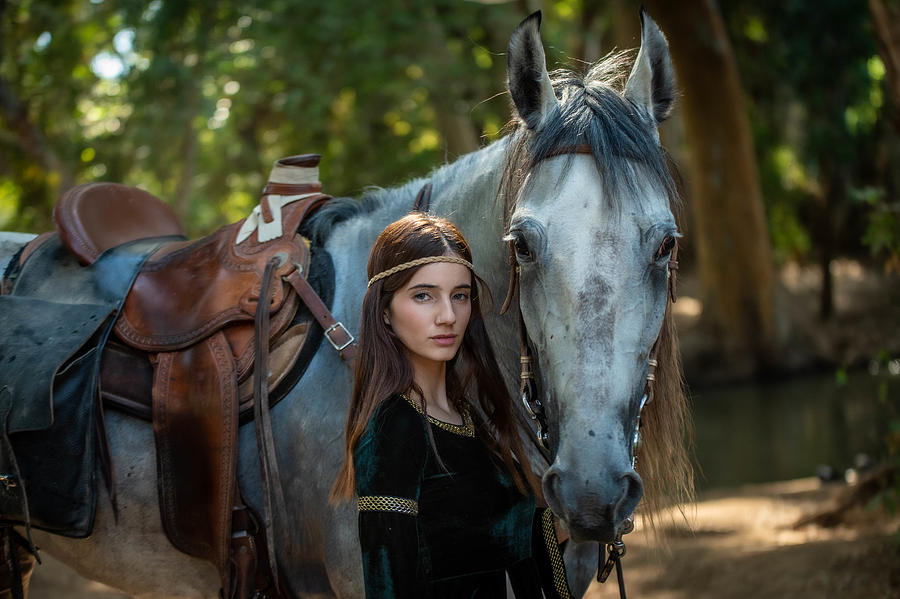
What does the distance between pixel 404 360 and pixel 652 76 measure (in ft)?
3.03

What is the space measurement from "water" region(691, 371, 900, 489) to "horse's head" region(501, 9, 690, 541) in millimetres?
5639

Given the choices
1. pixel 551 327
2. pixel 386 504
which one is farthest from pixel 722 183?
pixel 386 504

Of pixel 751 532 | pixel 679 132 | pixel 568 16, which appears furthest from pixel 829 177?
pixel 751 532

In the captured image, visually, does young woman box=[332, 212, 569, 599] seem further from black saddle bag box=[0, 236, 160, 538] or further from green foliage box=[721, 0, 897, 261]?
green foliage box=[721, 0, 897, 261]

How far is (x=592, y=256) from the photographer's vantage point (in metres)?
1.67

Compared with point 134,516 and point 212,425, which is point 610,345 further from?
point 134,516

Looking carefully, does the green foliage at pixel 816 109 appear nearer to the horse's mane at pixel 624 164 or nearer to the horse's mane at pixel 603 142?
the horse's mane at pixel 624 164

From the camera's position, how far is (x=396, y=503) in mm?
1543

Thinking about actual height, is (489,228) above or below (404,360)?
Result: above

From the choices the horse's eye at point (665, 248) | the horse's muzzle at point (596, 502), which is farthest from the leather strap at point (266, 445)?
the horse's eye at point (665, 248)

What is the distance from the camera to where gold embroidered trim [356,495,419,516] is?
154 cm

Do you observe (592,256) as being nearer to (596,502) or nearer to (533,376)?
(533,376)

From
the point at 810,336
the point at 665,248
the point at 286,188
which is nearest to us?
the point at 665,248

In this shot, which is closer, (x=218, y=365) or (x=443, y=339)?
(x=443, y=339)
